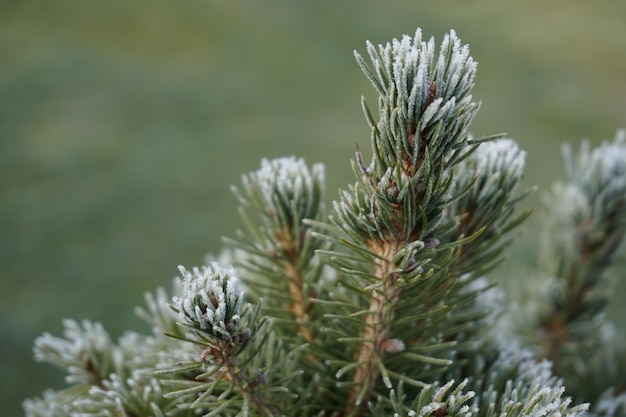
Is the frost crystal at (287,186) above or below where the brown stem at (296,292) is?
above

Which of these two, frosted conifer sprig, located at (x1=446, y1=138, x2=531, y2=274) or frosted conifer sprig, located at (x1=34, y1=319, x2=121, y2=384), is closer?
frosted conifer sprig, located at (x1=446, y1=138, x2=531, y2=274)

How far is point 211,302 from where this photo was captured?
75cm

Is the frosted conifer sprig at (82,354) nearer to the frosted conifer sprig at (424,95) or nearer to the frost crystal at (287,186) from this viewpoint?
the frost crystal at (287,186)

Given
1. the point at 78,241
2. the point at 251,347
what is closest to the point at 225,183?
the point at 78,241

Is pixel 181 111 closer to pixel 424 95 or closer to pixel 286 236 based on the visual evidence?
pixel 286 236

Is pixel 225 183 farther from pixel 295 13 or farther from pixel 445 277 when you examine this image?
pixel 445 277

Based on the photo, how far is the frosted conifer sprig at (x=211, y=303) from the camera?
745 millimetres

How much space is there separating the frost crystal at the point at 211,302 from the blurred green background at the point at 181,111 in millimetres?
2623

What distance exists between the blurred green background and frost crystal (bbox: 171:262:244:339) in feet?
8.60

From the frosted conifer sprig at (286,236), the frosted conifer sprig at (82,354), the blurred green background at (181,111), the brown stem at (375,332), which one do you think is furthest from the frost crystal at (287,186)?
the blurred green background at (181,111)

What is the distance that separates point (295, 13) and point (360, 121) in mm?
1491

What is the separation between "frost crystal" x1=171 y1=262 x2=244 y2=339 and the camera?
0.75 metres

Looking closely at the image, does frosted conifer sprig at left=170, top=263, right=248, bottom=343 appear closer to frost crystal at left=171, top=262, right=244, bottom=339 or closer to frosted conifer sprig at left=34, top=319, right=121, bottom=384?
frost crystal at left=171, top=262, right=244, bottom=339

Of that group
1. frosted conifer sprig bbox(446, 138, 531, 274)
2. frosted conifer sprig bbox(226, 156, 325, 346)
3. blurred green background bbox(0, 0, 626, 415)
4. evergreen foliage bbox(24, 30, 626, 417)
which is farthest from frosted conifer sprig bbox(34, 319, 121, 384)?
blurred green background bbox(0, 0, 626, 415)
